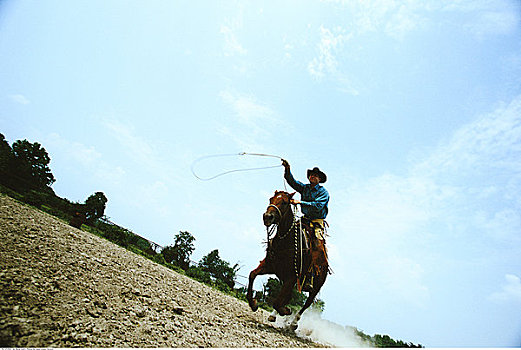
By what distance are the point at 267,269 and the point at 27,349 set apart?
4202 millimetres

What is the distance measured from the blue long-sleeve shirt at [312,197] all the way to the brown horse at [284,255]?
2.67 feet

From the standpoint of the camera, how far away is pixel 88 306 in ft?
11.2

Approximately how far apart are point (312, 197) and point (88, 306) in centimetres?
506

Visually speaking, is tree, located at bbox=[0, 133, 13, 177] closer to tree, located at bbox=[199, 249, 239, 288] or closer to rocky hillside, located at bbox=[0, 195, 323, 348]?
tree, located at bbox=[199, 249, 239, 288]

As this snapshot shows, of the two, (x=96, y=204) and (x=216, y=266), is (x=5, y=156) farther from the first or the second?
(x=216, y=266)

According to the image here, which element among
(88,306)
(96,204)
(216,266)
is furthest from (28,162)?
(88,306)

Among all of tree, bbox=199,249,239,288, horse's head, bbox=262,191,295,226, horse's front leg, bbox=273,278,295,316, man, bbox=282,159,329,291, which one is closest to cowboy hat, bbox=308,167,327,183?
man, bbox=282,159,329,291

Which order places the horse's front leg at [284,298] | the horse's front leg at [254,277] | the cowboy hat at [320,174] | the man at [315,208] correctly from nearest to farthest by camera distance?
the horse's front leg at [284,298] < the horse's front leg at [254,277] < the man at [315,208] < the cowboy hat at [320,174]

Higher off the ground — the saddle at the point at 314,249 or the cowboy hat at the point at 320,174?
the cowboy hat at the point at 320,174

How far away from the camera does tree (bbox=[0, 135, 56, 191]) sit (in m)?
25.5

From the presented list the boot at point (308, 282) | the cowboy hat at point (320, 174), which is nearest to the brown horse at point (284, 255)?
the boot at point (308, 282)

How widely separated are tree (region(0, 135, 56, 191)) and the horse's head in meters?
29.8

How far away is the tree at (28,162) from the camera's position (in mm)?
25500

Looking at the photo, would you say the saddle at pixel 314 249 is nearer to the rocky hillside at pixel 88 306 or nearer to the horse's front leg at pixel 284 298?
the horse's front leg at pixel 284 298
